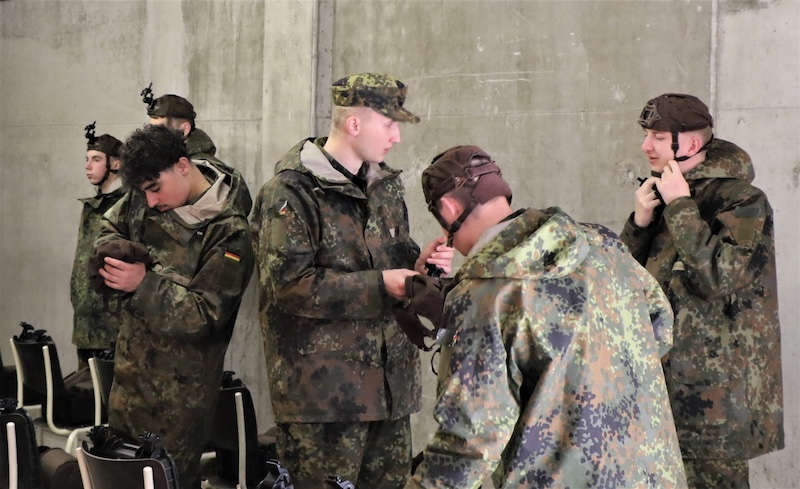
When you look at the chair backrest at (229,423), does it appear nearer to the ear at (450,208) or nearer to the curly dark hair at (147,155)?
the curly dark hair at (147,155)

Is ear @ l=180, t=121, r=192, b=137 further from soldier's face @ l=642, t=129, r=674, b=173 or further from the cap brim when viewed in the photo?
soldier's face @ l=642, t=129, r=674, b=173


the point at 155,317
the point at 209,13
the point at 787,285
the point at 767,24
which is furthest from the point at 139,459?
the point at 209,13

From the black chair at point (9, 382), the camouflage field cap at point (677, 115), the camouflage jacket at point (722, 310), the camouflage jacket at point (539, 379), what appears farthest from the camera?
the black chair at point (9, 382)

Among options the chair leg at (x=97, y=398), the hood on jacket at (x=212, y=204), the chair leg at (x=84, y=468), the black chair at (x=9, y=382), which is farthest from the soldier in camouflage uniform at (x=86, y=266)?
the chair leg at (x=84, y=468)

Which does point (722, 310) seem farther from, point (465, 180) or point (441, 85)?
point (441, 85)

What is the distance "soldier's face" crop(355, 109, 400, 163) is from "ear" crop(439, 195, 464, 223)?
1.03m

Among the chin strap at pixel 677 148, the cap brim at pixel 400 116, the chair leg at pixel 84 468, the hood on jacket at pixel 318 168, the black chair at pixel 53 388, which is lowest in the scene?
the black chair at pixel 53 388

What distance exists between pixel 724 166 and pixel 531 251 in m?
1.64

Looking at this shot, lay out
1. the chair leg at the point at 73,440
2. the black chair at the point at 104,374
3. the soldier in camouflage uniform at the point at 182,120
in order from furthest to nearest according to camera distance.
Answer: the soldier in camouflage uniform at the point at 182,120, the chair leg at the point at 73,440, the black chair at the point at 104,374

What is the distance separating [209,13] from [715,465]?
4008mm

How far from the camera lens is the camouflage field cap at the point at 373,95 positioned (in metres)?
3.16

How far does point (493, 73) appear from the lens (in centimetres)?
487

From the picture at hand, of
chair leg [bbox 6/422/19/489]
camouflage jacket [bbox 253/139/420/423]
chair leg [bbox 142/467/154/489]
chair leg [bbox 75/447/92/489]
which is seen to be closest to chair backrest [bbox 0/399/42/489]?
chair leg [bbox 6/422/19/489]

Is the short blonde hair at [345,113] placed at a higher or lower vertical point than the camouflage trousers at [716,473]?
higher
